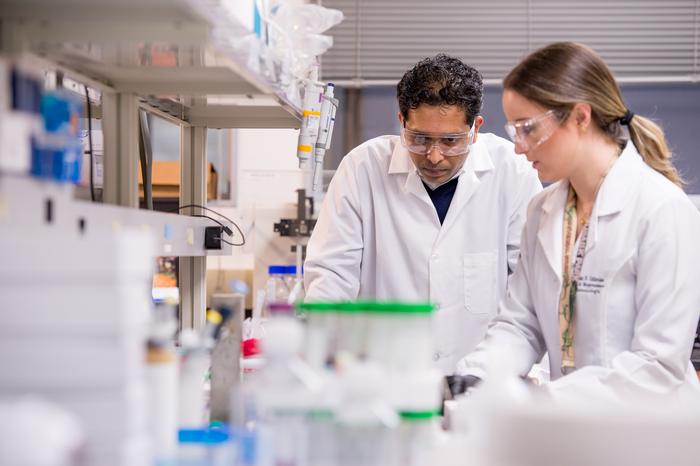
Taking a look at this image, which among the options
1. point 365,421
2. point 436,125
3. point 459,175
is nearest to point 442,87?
point 436,125

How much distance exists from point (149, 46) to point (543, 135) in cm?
91

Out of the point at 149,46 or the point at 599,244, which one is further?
the point at 599,244

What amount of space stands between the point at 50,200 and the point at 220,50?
0.35m

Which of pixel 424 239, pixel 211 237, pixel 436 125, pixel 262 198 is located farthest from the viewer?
pixel 262 198

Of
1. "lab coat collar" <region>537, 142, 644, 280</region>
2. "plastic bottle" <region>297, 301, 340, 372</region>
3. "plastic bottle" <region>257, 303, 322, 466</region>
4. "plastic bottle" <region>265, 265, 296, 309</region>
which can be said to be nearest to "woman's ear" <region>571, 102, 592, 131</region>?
"lab coat collar" <region>537, 142, 644, 280</region>

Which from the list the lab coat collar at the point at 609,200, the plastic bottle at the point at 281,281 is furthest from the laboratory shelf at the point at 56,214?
the plastic bottle at the point at 281,281

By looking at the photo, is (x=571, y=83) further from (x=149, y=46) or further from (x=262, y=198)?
(x=262, y=198)

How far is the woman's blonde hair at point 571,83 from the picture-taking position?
5.61ft

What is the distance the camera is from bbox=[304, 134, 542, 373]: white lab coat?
7.57 ft

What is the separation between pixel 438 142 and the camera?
2.10 metres

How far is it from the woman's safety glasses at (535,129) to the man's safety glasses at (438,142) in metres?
0.32

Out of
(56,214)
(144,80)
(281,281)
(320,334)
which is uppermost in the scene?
(144,80)

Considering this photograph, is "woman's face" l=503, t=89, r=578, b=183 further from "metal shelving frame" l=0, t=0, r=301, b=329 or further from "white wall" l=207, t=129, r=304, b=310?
"white wall" l=207, t=129, r=304, b=310

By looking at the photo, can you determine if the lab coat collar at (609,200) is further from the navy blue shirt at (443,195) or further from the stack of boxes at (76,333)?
the stack of boxes at (76,333)
